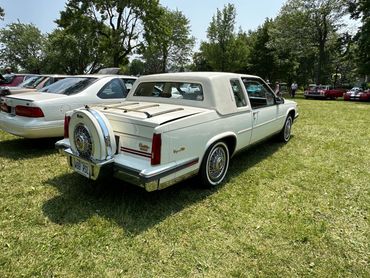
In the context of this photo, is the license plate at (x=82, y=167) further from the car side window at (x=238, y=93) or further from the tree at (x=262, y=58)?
the tree at (x=262, y=58)

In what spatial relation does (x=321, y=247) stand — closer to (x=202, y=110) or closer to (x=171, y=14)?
(x=202, y=110)

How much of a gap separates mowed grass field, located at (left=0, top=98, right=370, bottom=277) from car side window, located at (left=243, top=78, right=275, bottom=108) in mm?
1239

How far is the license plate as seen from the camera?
134 inches

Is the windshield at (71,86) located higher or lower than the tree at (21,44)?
lower

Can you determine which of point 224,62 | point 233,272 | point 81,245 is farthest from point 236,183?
point 224,62

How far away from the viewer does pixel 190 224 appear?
3.16 metres

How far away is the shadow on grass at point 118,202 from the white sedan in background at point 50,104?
1393 millimetres

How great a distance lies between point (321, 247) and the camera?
2.81m

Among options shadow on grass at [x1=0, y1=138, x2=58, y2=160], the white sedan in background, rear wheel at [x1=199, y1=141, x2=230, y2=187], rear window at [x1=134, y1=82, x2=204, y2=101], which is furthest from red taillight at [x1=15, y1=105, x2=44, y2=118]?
rear wheel at [x1=199, y1=141, x2=230, y2=187]

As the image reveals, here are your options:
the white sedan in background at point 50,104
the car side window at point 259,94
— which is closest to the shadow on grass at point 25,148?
the white sedan in background at point 50,104

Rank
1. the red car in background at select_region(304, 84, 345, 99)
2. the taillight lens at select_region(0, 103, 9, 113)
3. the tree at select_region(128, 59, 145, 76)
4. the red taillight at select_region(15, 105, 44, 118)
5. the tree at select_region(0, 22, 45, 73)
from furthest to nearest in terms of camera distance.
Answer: the tree at select_region(128, 59, 145, 76) → the tree at select_region(0, 22, 45, 73) → the red car in background at select_region(304, 84, 345, 99) → the taillight lens at select_region(0, 103, 9, 113) → the red taillight at select_region(15, 105, 44, 118)

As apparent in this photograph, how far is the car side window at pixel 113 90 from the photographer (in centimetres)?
614

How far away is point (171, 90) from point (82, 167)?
6.01 feet

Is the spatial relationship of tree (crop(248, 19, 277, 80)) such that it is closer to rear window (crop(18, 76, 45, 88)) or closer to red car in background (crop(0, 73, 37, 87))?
red car in background (crop(0, 73, 37, 87))
